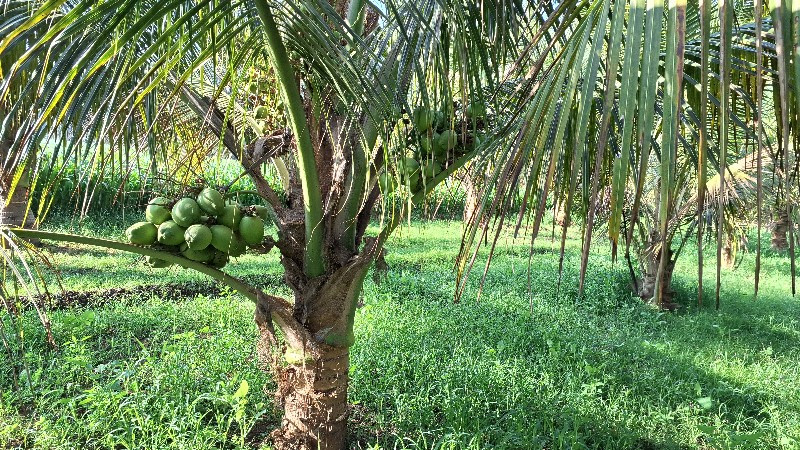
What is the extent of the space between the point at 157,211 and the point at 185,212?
107 mm

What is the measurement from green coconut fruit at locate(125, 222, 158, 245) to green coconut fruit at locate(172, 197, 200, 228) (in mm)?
73

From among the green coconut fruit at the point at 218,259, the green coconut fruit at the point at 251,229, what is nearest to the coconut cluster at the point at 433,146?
the green coconut fruit at the point at 251,229

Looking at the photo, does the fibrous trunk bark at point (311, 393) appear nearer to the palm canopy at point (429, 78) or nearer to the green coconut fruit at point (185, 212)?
the palm canopy at point (429, 78)

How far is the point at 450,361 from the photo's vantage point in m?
3.34

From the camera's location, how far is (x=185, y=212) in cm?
160

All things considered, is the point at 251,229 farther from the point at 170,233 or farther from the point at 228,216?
the point at 170,233

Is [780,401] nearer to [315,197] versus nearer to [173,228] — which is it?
[315,197]

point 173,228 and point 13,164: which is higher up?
point 13,164

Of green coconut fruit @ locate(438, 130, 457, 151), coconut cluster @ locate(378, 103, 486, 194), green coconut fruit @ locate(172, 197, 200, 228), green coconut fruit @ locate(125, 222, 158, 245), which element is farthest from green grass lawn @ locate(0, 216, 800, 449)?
green coconut fruit @ locate(125, 222, 158, 245)

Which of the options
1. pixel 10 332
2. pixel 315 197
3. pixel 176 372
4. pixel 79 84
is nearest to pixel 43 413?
pixel 176 372

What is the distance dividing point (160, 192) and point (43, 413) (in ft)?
4.75

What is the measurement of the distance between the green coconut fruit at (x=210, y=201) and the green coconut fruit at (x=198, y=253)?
103 millimetres

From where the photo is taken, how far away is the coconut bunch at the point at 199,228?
63.2 inches

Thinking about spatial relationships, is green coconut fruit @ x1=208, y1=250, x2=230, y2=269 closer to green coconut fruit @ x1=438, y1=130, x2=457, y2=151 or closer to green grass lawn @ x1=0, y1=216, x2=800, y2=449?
green grass lawn @ x1=0, y1=216, x2=800, y2=449
